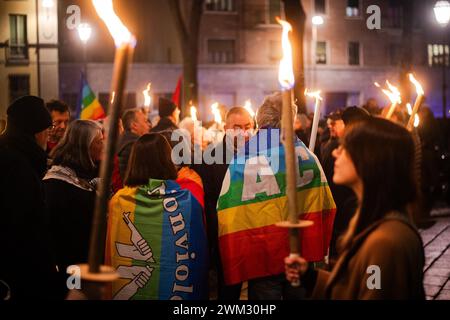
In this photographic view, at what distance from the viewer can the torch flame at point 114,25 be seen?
6.55 ft

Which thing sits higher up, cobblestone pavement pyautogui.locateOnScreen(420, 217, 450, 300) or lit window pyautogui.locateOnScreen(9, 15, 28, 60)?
lit window pyautogui.locateOnScreen(9, 15, 28, 60)

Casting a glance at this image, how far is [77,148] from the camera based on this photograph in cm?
489

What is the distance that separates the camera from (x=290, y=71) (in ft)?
8.89

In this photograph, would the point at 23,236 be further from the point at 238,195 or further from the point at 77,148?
the point at 238,195

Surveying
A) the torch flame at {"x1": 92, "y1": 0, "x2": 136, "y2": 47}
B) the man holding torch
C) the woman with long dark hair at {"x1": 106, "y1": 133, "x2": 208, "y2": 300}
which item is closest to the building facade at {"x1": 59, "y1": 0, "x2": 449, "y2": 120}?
the man holding torch

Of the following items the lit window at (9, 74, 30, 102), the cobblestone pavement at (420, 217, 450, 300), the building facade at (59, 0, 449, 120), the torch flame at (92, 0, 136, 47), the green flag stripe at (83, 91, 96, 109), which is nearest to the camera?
the torch flame at (92, 0, 136, 47)

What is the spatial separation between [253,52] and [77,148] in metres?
40.5

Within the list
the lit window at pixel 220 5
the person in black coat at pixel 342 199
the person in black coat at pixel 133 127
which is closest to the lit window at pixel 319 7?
the lit window at pixel 220 5

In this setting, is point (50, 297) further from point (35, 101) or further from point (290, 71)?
point (290, 71)

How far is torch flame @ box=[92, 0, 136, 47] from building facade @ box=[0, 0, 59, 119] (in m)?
37.1

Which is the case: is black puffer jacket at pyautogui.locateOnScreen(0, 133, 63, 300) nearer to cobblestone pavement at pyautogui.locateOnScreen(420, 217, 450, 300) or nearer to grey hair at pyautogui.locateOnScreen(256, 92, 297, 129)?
grey hair at pyautogui.locateOnScreen(256, 92, 297, 129)

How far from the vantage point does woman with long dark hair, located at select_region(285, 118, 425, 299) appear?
8.29ft
